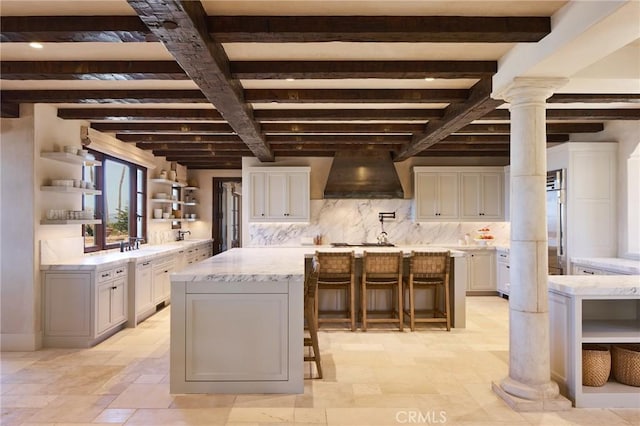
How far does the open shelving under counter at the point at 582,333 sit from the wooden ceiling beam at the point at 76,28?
339 cm

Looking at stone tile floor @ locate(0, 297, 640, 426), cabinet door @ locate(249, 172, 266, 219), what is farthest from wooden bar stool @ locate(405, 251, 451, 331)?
cabinet door @ locate(249, 172, 266, 219)

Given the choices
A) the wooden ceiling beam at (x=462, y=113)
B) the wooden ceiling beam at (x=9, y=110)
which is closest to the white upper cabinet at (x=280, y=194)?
the wooden ceiling beam at (x=462, y=113)

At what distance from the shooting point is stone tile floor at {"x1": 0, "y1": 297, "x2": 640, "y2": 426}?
2.76 metres

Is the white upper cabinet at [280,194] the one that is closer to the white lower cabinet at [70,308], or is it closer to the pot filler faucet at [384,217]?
the pot filler faucet at [384,217]

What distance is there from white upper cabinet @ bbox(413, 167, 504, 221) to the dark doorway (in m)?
4.17

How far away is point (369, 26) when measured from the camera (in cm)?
239

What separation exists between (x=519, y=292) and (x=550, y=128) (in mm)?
3533

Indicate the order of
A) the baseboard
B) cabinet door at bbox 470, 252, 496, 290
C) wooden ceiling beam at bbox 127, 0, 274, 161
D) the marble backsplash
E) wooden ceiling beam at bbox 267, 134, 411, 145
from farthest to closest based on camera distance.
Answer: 1. the marble backsplash
2. cabinet door at bbox 470, 252, 496, 290
3. wooden ceiling beam at bbox 267, 134, 411, 145
4. the baseboard
5. wooden ceiling beam at bbox 127, 0, 274, 161

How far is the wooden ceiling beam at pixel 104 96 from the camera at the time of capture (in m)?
3.75

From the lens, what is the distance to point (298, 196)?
700 cm

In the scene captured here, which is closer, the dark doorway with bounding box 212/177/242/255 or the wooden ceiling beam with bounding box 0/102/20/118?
the wooden ceiling beam with bounding box 0/102/20/118

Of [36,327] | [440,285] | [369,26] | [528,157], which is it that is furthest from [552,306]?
[36,327]

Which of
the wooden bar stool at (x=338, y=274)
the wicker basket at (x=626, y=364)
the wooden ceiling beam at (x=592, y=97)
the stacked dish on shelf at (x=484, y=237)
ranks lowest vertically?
the wicker basket at (x=626, y=364)

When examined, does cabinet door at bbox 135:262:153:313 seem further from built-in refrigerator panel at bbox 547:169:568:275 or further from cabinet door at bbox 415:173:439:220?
built-in refrigerator panel at bbox 547:169:568:275
